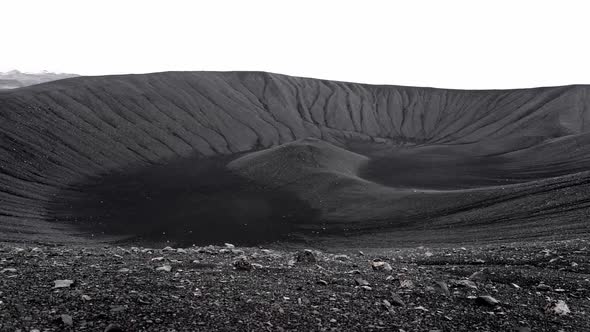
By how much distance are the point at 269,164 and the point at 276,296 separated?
36.9 m

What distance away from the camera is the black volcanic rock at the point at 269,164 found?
25828 millimetres

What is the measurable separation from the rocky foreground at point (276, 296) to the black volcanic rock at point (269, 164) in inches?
464

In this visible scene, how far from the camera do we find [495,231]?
21125 mm

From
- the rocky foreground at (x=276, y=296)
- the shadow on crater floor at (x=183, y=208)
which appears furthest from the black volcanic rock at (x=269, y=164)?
the rocky foreground at (x=276, y=296)

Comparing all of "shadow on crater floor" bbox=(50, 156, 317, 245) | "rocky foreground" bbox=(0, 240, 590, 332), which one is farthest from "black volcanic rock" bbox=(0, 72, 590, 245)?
"rocky foreground" bbox=(0, 240, 590, 332)

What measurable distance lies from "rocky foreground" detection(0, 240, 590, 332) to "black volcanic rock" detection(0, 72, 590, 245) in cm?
1179

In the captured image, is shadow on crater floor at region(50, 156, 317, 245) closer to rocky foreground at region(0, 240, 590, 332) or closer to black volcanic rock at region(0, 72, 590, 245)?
black volcanic rock at region(0, 72, 590, 245)

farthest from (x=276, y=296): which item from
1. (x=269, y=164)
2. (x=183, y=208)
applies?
(x=269, y=164)

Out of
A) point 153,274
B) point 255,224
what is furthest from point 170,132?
point 153,274

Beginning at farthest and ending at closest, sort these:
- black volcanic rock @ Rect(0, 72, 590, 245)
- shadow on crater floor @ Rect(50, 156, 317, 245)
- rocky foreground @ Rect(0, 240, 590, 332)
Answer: shadow on crater floor @ Rect(50, 156, 317, 245) → black volcanic rock @ Rect(0, 72, 590, 245) → rocky foreground @ Rect(0, 240, 590, 332)

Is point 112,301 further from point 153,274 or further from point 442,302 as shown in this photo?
point 442,302

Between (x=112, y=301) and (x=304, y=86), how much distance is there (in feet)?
332

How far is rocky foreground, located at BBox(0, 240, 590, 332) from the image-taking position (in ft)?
19.7

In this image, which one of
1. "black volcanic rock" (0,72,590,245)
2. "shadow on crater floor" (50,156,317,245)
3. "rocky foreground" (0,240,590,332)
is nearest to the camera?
"rocky foreground" (0,240,590,332)
